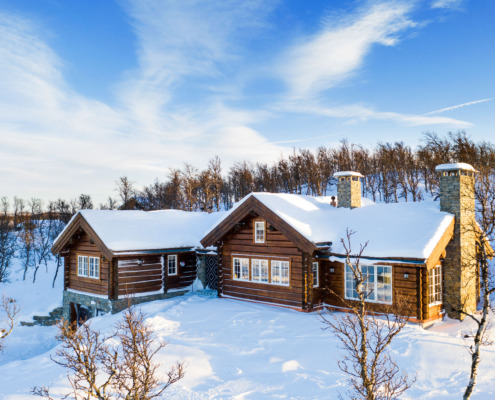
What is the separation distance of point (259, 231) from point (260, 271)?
209cm

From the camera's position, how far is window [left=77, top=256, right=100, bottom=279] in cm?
2367

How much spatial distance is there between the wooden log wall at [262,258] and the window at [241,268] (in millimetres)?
227

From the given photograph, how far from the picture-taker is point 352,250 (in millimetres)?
17609

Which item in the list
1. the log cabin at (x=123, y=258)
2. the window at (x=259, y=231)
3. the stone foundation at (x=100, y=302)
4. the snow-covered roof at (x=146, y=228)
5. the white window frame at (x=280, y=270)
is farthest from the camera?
the snow-covered roof at (x=146, y=228)

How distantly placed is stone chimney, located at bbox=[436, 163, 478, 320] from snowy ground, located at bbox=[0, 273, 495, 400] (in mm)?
1322

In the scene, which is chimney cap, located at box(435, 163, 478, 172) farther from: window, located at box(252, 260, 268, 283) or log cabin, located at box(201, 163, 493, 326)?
window, located at box(252, 260, 268, 283)

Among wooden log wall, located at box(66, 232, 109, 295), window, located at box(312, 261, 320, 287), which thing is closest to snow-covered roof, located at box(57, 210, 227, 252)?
wooden log wall, located at box(66, 232, 109, 295)

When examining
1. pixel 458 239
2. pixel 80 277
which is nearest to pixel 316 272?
pixel 458 239

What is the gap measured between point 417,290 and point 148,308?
527 inches

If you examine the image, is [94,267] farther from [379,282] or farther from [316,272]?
[379,282]

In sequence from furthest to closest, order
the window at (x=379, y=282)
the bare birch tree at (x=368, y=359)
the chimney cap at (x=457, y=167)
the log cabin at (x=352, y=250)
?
the chimney cap at (x=457, y=167) < the window at (x=379, y=282) < the log cabin at (x=352, y=250) < the bare birch tree at (x=368, y=359)

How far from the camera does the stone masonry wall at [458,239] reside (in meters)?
17.2

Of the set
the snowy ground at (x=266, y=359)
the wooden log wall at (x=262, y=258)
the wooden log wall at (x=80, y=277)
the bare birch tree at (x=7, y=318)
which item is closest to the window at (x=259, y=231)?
the wooden log wall at (x=262, y=258)

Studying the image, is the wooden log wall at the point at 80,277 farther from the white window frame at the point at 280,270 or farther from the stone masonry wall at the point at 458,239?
the stone masonry wall at the point at 458,239
